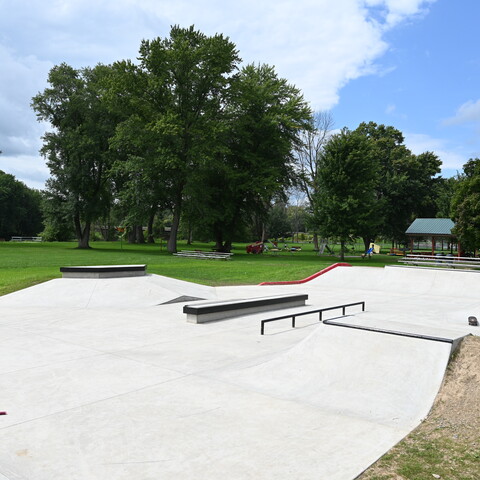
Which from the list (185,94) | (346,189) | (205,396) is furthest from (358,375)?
(185,94)

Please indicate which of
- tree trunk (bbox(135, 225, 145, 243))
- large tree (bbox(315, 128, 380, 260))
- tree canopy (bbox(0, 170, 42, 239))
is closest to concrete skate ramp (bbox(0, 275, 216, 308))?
large tree (bbox(315, 128, 380, 260))

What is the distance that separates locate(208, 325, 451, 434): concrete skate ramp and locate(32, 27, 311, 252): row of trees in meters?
32.7

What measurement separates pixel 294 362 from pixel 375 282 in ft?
49.6

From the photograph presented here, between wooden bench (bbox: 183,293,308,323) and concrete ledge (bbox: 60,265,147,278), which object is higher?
concrete ledge (bbox: 60,265,147,278)

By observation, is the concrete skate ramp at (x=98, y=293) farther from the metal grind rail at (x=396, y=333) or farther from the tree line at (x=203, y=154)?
the tree line at (x=203, y=154)

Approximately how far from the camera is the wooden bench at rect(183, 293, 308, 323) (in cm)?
1111

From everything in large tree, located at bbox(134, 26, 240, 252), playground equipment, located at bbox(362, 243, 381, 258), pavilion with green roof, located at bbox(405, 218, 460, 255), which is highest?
large tree, located at bbox(134, 26, 240, 252)

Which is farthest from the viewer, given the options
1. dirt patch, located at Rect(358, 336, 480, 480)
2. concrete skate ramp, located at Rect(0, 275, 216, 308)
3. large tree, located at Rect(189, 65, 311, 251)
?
large tree, located at Rect(189, 65, 311, 251)

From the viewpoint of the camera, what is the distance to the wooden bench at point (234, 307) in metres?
11.1

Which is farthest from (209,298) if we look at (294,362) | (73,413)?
(73,413)

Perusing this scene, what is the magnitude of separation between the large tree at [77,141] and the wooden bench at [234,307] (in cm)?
3707

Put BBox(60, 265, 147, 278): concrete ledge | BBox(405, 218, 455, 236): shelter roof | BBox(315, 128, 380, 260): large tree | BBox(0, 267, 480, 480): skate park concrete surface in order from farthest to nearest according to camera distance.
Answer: BBox(405, 218, 455, 236): shelter roof, BBox(315, 128, 380, 260): large tree, BBox(60, 265, 147, 278): concrete ledge, BBox(0, 267, 480, 480): skate park concrete surface

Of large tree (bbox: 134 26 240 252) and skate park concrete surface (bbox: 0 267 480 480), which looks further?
large tree (bbox: 134 26 240 252)

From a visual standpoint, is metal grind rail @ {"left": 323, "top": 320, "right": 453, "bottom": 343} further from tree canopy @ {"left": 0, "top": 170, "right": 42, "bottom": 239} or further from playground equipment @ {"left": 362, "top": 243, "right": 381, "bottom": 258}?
tree canopy @ {"left": 0, "top": 170, "right": 42, "bottom": 239}
